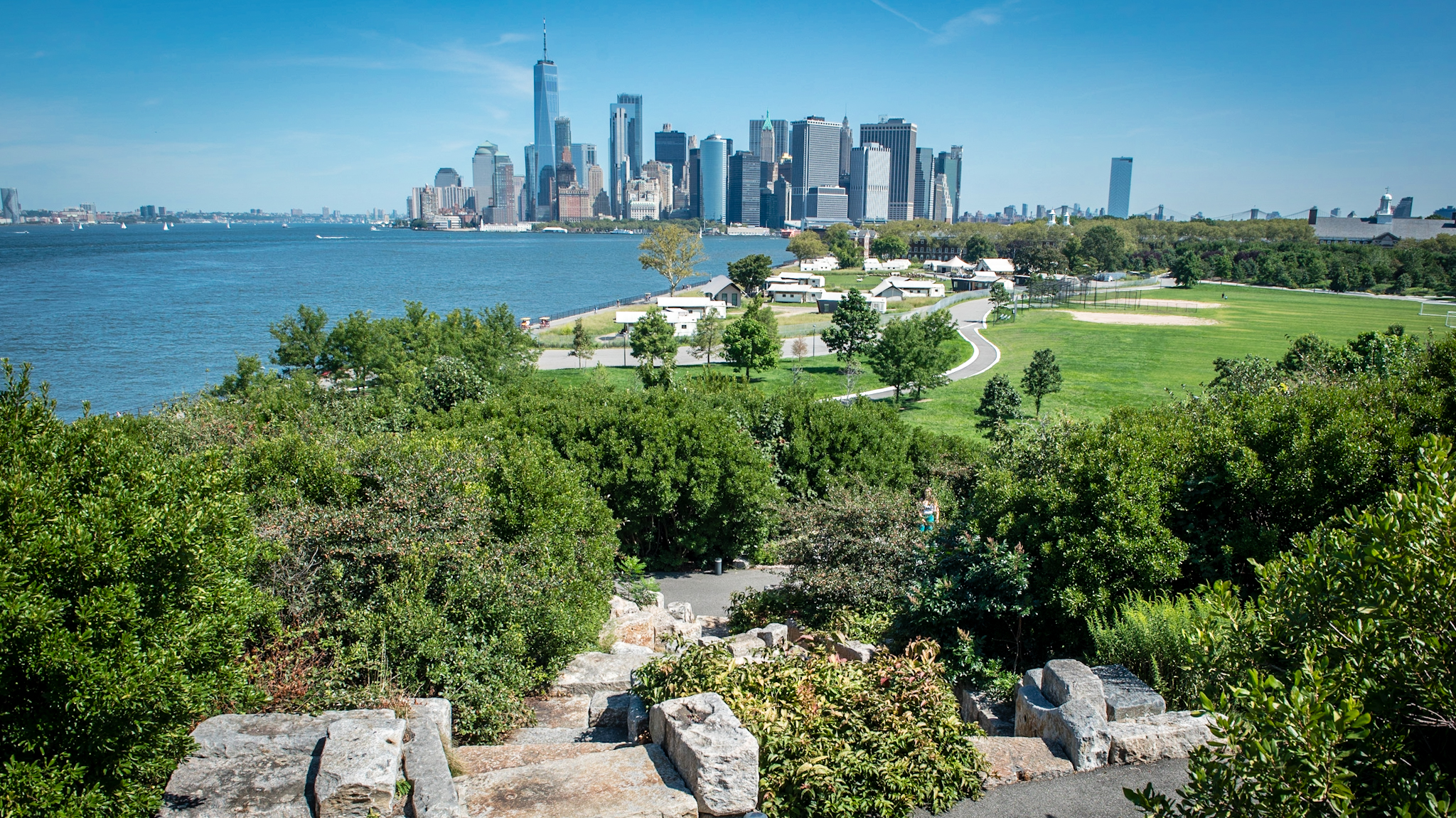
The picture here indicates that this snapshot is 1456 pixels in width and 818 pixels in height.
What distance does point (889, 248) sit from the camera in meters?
164

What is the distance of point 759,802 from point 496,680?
148 inches

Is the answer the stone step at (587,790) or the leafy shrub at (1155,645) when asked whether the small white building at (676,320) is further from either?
the stone step at (587,790)

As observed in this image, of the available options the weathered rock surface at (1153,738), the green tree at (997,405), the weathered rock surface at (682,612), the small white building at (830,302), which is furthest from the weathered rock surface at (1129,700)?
the small white building at (830,302)

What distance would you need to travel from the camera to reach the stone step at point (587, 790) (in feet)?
22.2

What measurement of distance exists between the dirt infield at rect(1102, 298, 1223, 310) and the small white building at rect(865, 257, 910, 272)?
4430 centimetres

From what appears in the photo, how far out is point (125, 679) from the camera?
5949 millimetres

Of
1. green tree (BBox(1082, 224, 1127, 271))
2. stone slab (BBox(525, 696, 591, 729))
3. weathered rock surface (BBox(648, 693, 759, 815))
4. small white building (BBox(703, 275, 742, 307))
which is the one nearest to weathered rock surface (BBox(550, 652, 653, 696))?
stone slab (BBox(525, 696, 591, 729))

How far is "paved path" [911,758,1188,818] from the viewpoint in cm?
759

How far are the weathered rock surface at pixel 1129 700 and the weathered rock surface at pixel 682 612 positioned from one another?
8.57 metres

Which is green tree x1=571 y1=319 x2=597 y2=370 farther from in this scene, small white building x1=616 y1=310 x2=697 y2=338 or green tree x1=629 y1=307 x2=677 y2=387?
small white building x1=616 y1=310 x2=697 y2=338

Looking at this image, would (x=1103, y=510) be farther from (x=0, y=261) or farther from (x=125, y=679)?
(x=0, y=261)

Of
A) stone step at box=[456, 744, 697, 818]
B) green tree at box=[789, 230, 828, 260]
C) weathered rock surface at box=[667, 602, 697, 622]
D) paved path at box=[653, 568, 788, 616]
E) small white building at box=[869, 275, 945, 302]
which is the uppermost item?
green tree at box=[789, 230, 828, 260]

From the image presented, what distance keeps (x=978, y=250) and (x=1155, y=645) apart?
159744 mm

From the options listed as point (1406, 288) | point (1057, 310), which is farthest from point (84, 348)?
point (1406, 288)
